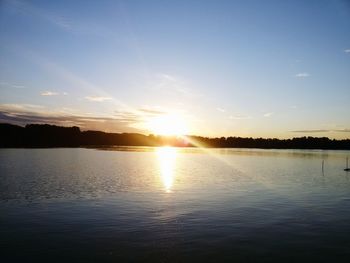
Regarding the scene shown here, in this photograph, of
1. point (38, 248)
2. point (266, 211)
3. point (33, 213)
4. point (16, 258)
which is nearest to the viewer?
point (16, 258)

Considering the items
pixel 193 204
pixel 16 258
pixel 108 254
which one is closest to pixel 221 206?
pixel 193 204

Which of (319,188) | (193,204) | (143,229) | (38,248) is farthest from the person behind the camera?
(319,188)

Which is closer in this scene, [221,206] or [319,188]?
[221,206]

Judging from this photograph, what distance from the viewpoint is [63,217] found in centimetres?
2803

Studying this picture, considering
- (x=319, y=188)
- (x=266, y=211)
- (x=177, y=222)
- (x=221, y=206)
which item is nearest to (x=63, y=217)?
(x=177, y=222)

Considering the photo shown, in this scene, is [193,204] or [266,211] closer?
[266,211]

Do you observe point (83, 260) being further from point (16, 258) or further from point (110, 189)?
point (110, 189)

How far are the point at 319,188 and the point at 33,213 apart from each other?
41.2m

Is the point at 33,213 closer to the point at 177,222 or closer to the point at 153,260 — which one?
the point at 177,222

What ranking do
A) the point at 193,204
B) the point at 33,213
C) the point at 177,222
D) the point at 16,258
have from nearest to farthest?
the point at 16,258 → the point at 177,222 → the point at 33,213 → the point at 193,204

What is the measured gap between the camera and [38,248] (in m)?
19.9

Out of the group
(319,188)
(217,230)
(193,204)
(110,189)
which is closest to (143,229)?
(217,230)

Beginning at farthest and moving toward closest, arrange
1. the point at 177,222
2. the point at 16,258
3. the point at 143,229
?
the point at 177,222 < the point at 143,229 < the point at 16,258

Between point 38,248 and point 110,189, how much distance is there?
2552cm
